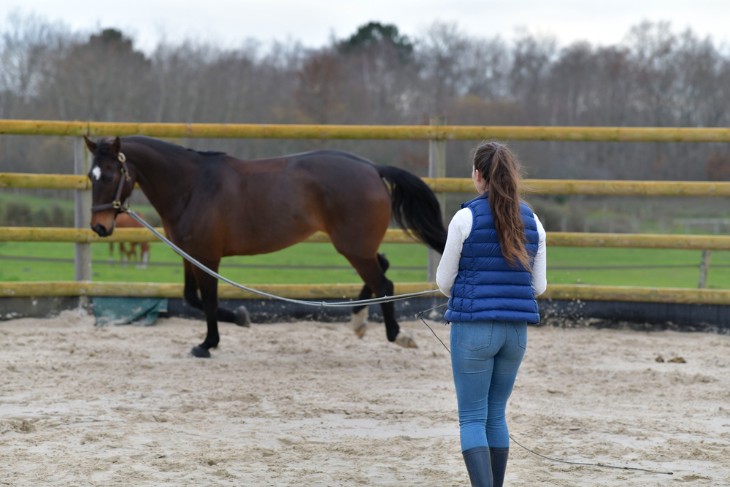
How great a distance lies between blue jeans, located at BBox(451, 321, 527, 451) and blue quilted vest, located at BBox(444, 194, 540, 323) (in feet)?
0.17

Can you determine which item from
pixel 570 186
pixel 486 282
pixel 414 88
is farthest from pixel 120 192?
pixel 414 88

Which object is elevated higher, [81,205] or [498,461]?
[81,205]

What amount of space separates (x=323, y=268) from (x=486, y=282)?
47.8 ft

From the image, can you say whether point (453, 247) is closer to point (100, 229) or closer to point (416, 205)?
point (416, 205)

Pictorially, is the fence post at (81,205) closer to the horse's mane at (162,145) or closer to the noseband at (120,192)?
the horse's mane at (162,145)

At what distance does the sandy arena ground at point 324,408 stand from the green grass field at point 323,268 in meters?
5.48

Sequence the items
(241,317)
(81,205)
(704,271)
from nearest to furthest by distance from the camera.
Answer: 1. (241,317)
2. (81,205)
3. (704,271)

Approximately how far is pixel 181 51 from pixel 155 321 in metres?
40.5

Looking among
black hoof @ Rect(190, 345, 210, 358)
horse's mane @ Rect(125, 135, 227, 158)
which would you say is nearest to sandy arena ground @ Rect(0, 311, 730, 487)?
black hoof @ Rect(190, 345, 210, 358)

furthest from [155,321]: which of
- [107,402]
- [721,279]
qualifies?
[721,279]

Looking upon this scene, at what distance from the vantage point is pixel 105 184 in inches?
275

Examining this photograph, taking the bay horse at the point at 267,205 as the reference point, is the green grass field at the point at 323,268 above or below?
below

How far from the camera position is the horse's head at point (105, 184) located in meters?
6.99

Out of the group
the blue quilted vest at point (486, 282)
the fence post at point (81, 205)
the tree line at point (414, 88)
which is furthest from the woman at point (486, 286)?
the tree line at point (414, 88)
